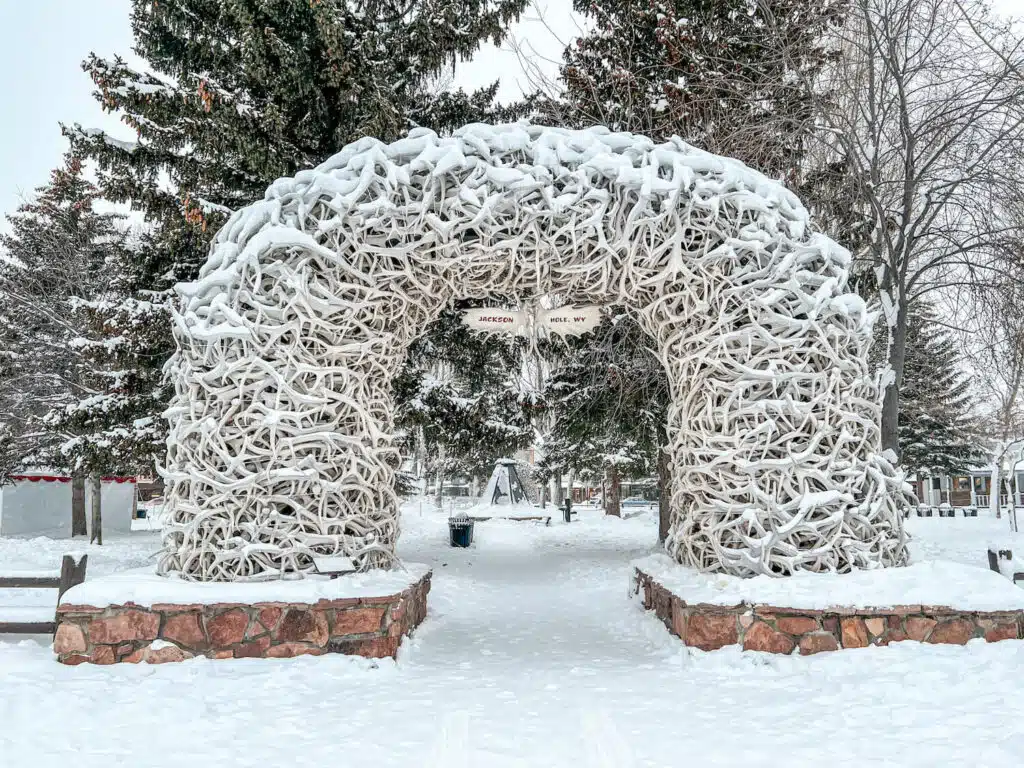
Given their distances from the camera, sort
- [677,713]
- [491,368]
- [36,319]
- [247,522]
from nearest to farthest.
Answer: [677,713]
[247,522]
[491,368]
[36,319]

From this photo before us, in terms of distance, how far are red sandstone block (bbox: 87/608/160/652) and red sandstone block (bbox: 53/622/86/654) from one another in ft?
0.21

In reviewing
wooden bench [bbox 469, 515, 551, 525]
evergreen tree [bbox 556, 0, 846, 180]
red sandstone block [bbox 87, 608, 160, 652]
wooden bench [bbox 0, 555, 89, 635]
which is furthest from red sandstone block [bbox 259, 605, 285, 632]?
wooden bench [bbox 469, 515, 551, 525]

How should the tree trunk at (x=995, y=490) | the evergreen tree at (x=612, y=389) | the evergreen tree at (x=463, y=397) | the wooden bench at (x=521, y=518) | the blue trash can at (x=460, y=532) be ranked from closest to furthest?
the evergreen tree at (x=612, y=389), the evergreen tree at (x=463, y=397), the blue trash can at (x=460, y=532), the tree trunk at (x=995, y=490), the wooden bench at (x=521, y=518)

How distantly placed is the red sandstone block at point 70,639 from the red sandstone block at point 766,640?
4.49m

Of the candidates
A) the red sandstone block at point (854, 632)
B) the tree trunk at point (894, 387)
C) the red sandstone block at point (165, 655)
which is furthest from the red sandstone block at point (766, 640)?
the tree trunk at point (894, 387)

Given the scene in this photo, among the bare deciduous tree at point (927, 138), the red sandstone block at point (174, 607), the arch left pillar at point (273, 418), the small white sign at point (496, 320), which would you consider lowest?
the red sandstone block at point (174, 607)

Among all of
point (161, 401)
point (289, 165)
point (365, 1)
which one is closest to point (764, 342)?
point (289, 165)

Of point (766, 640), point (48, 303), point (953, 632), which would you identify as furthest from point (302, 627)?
point (48, 303)

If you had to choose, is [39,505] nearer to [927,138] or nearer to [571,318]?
[571,318]

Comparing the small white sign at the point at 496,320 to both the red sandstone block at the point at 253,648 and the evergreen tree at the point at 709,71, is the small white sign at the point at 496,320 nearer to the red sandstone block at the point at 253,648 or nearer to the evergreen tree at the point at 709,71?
the red sandstone block at the point at 253,648

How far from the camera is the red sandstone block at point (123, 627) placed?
15.5 ft

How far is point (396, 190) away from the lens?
5.39 metres

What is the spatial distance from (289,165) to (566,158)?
5449 millimetres

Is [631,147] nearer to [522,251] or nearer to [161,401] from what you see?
[522,251]
